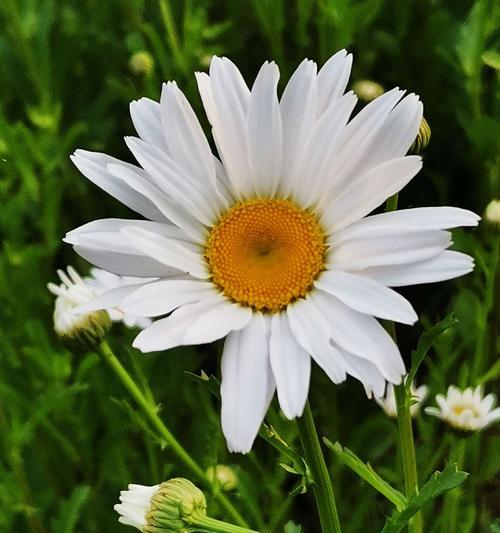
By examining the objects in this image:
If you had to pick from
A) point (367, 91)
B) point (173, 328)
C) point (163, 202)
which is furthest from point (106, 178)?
point (367, 91)

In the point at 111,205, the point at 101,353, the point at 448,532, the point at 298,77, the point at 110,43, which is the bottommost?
the point at 448,532

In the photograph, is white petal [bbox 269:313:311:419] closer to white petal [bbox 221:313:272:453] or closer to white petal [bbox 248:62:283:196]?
white petal [bbox 221:313:272:453]

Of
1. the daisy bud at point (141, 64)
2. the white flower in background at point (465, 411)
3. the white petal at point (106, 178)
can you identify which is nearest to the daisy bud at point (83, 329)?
the white petal at point (106, 178)

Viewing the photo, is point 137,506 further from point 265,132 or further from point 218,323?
point 265,132

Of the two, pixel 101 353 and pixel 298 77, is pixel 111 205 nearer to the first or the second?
pixel 101 353

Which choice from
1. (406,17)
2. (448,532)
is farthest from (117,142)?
(448,532)

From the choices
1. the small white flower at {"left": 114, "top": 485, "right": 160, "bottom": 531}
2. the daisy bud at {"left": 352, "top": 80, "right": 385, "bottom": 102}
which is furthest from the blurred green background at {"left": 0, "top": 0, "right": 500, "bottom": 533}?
the small white flower at {"left": 114, "top": 485, "right": 160, "bottom": 531}
